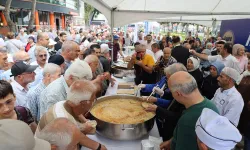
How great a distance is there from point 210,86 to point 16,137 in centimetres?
259

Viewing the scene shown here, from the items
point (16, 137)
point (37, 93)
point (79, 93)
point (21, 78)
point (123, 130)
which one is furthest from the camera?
point (21, 78)

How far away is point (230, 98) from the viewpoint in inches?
74.0

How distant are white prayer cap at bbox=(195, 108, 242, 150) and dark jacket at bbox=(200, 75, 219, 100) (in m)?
1.95

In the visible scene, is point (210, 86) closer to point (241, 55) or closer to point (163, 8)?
point (241, 55)

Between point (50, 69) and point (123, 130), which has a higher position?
point (50, 69)

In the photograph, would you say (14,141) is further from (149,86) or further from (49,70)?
(149,86)

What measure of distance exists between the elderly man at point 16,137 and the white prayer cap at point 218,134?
28.2 inches

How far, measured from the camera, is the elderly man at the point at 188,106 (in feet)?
3.63

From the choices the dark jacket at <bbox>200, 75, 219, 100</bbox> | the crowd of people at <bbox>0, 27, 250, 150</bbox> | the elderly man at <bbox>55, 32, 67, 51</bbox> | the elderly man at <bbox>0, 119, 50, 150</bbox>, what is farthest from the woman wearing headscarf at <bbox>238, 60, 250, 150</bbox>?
the elderly man at <bbox>55, 32, 67, 51</bbox>

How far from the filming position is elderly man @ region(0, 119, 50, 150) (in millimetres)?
640

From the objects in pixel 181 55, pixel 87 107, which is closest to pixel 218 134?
pixel 87 107

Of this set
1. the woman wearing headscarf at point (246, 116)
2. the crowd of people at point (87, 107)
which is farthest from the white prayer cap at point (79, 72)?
the woman wearing headscarf at point (246, 116)

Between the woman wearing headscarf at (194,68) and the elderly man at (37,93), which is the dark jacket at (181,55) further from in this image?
the elderly man at (37,93)

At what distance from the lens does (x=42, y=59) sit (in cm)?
250
